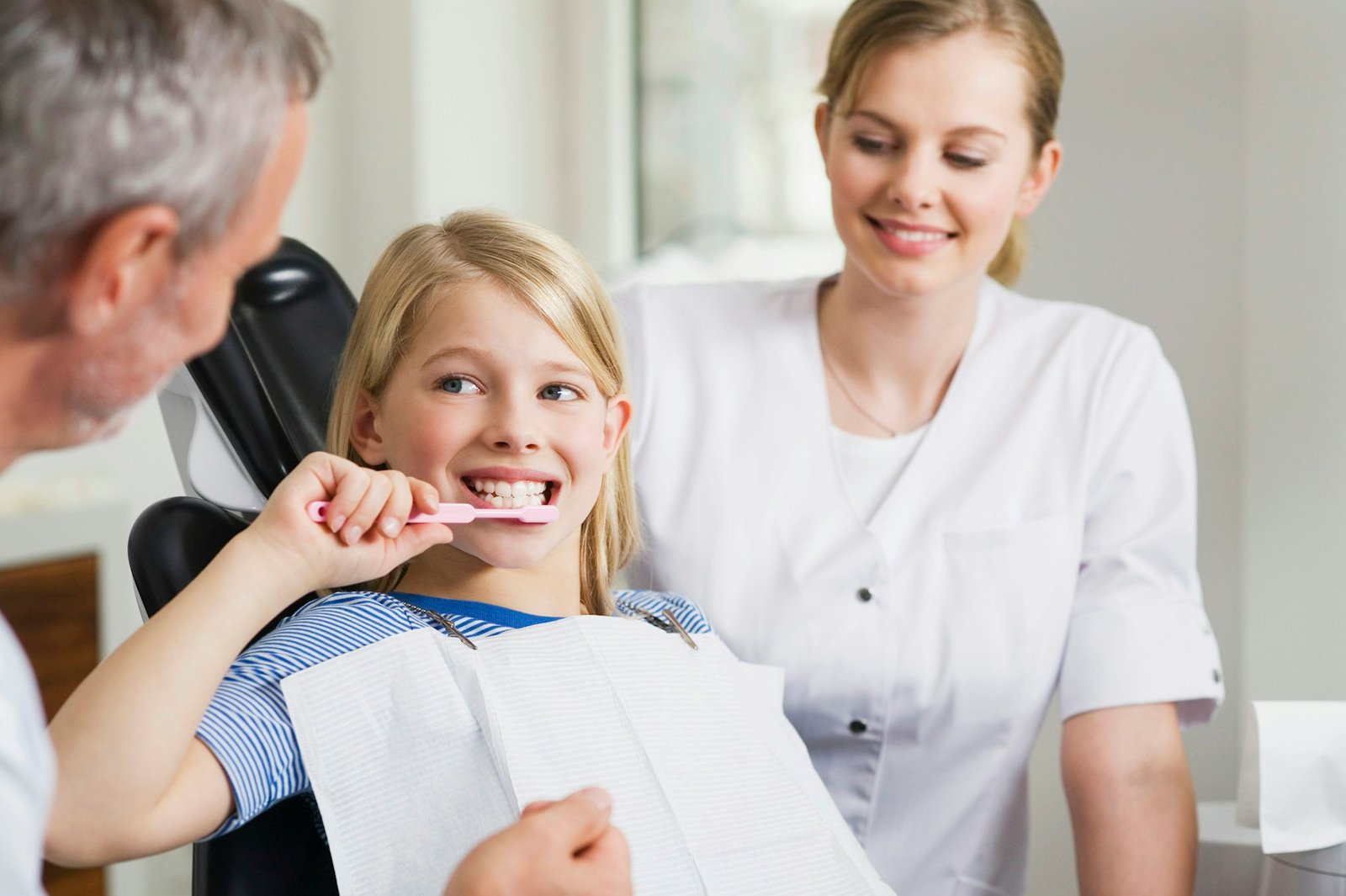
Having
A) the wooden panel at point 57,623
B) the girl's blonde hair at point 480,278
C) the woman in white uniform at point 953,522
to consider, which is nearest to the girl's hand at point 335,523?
the girl's blonde hair at point 480,278

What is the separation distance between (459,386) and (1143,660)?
0.75m

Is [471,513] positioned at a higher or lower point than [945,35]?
lower

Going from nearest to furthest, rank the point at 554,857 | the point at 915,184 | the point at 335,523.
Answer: the point at 554,857 < the point at 335,523 < the point at 915,184

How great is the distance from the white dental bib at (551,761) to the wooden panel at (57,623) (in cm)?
127

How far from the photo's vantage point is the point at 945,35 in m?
1.40

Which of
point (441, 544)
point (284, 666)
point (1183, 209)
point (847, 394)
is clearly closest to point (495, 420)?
point (441, 544)

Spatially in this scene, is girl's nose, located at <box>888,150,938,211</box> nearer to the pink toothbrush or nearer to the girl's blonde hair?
A: the girl's blonde hair

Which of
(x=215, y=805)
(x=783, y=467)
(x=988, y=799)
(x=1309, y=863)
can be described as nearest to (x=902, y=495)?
(x=783, y=467)

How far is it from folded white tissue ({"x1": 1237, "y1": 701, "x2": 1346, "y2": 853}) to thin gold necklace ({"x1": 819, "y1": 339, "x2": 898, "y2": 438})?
1.57 ft

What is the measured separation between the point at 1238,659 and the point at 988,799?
649 millimetres

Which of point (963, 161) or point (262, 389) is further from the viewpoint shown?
point (963, 161)

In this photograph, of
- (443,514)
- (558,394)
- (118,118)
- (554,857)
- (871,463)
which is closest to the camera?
(118,118)

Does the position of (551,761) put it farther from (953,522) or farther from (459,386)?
(953,522)

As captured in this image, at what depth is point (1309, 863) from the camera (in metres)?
1.20
